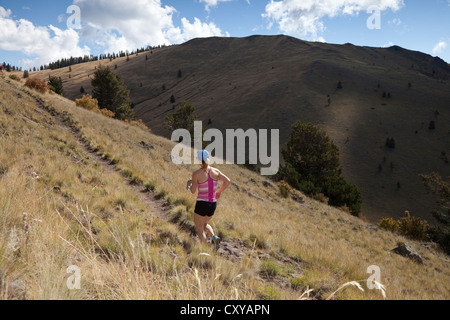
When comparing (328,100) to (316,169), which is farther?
(328,100)

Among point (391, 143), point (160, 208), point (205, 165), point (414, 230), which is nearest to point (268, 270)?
point (205, 165)

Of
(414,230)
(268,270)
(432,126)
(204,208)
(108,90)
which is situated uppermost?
(108,90)

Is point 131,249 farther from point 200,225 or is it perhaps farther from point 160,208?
point 160,208

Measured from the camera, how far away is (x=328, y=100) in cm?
7962

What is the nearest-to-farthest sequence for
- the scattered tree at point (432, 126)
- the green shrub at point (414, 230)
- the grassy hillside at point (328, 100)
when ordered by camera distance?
the green shrub at point (414, 230)
the grassy hillside at point (328, 100)
the scattered tree at point (432, 126)

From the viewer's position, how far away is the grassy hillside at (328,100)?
56.1 meters

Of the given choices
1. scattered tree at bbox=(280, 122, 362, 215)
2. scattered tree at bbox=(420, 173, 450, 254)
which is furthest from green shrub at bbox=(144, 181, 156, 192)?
scattered tree at bbox=(420, 173, 450, 254)

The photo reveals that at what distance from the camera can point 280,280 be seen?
4348 millimetres

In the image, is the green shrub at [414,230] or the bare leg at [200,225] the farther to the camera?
the green shrub at [414,230]

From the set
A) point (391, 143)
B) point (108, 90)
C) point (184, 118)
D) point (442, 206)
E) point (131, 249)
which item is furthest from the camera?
point (391, 143)

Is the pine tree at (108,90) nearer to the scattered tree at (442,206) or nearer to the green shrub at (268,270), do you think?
the green shrub at (268,270)

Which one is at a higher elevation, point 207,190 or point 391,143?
point 391,143

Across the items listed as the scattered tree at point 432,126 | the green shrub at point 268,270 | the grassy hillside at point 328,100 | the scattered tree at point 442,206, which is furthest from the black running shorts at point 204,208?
the scattered tree at point 432,126

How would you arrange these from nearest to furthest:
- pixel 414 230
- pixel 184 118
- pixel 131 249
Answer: pixel 131 249 < pixel 414 230 < pixel 184 118
